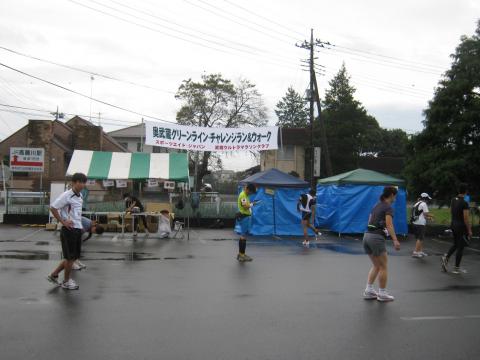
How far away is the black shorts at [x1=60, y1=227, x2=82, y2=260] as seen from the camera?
25.4 ft

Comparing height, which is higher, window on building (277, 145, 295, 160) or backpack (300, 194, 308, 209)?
window on building (277, 145, 295, 160)

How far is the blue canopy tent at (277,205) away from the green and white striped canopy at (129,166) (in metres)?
2.55

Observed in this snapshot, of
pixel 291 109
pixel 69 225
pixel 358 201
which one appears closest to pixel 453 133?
pixel 358 201

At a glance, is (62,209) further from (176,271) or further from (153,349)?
(153,349)

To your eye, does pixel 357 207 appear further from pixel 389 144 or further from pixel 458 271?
pixel 389 144

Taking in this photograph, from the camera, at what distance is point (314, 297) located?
7.78m

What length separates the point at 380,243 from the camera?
7551mm

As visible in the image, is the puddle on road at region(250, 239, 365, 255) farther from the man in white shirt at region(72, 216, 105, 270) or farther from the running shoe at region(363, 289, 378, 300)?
the running shoe at region(363, 289, 378, 300)

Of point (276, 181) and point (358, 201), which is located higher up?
point (276, 181)

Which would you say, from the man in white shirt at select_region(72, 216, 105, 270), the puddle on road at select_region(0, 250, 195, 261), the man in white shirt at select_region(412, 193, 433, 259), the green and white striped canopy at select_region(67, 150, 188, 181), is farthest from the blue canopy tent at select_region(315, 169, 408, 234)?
the man in white shirt at select_region(72, 216, 105, 270)

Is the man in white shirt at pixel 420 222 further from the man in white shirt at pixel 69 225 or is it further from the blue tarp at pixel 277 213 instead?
the man in white shirt at pixel 69 225

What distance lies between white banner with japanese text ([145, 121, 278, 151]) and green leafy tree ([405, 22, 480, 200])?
19.0 ft

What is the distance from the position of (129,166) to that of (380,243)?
11.5m

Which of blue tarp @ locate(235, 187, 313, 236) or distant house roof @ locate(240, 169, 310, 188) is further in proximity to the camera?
blue tarp @ locate(235, 187, 313, 236)
